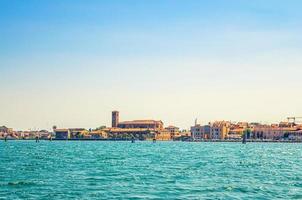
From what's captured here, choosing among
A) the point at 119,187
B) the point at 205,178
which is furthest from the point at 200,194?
the point at 205,178

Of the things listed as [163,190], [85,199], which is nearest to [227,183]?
→ [163,190]

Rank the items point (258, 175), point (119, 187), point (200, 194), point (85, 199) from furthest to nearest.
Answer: point (258, 175) → point (119, 187) → point (200, 194) → point (85, 199)

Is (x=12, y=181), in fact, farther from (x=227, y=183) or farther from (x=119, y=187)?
(x=227, y=183)

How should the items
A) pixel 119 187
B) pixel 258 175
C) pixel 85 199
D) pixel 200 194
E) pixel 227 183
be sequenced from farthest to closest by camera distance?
pixel 258 175 → pixel 227 183 → pixel 119 187 → pixel 200 194 → pixel 85 199

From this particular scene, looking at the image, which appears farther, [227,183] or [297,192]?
[227,183]

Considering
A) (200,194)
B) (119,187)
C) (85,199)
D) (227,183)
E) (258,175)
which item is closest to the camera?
(85,199)

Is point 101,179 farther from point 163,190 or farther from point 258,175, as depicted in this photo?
point 258,175

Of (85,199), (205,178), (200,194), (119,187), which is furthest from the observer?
(205,178)

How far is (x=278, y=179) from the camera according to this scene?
43.2 meters

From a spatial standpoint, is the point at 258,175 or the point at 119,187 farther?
the point at 258,175

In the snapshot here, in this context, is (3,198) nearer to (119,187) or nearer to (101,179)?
(119,187)

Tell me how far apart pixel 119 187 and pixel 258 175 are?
16029 millimetres

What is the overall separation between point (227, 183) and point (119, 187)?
827 cm

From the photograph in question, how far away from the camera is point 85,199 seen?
30.4 meters
